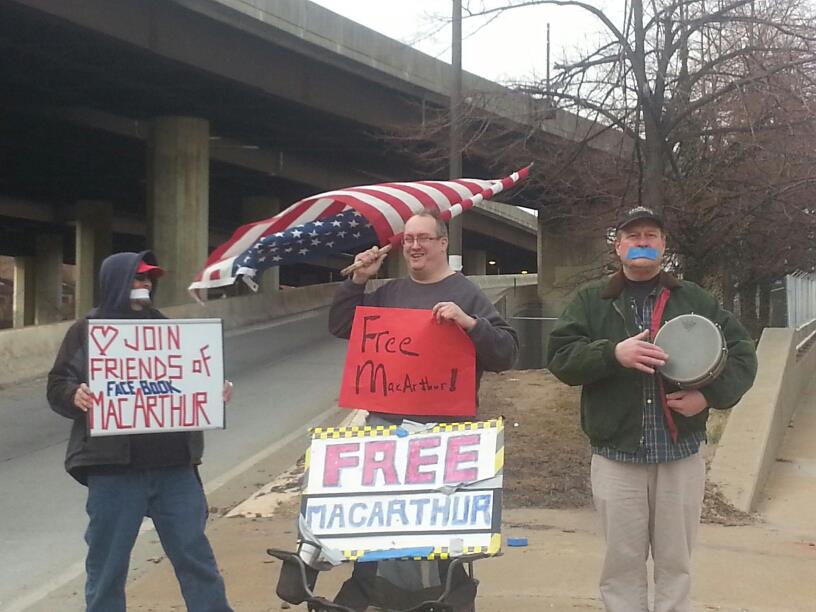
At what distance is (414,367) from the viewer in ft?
13.2

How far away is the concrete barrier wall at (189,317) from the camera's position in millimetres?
13867

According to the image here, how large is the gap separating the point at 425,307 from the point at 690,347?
1.09 m

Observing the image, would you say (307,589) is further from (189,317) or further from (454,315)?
(189,317)

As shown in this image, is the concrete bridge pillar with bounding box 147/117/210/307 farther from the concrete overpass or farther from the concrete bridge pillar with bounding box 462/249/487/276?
the concrete bridge pillar with bounding box 462/249/487/276

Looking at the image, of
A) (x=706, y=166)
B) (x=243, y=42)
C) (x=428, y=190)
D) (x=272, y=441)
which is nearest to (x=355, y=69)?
(x=243, y=42)

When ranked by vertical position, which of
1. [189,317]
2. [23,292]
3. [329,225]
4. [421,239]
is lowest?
[189,317]

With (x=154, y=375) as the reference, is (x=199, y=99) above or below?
above

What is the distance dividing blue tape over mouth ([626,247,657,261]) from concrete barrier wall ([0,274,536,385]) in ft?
26.7

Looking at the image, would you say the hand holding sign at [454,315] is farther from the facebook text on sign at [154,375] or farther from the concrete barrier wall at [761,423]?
the concrete barrier wall at [761,423]

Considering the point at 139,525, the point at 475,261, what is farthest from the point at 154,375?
the point at 475,261

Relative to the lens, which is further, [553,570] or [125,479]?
[553,570]

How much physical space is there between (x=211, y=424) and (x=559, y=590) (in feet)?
7.33

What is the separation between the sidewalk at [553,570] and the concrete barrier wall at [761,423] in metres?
1.04

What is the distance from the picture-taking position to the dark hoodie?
396 cm
